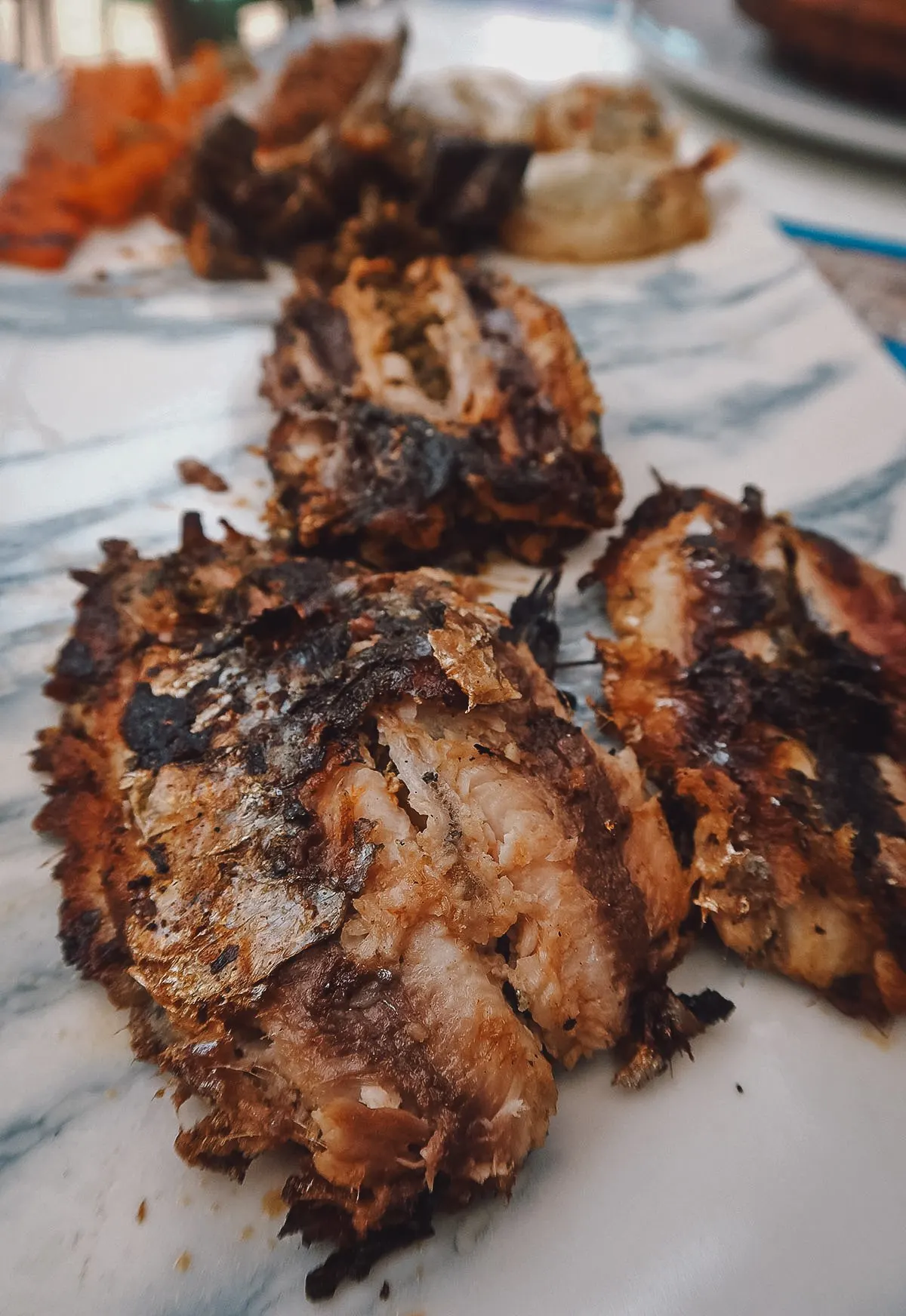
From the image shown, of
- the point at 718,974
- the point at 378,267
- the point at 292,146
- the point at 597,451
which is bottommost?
the point at 718,974

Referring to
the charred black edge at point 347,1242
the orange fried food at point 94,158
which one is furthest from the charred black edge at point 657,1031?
the orange fried food at point 94,158

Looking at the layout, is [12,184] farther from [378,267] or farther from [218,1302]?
[218,1302]

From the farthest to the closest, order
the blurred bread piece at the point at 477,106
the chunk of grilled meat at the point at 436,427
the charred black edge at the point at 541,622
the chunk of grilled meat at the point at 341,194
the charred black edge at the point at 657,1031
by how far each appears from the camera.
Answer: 1. the blurred bread piece at the point at 477,106
2. the chunk of grilled meat at the point at 341,194
3. the chunk of grilled meat at the point at 436,427
4. the charred black edge at the point at 541,622
5. the charred black edge at the point at 657,1031

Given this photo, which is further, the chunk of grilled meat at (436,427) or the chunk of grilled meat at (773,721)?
the chunk of grilled meat at (436,427)

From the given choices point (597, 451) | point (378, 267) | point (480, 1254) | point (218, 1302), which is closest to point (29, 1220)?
point (218, 1302)

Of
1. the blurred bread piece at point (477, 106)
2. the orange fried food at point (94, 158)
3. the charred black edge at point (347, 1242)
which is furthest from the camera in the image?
the blurred bread piece at point (477, 106)

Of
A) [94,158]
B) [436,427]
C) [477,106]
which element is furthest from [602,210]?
[94,158]

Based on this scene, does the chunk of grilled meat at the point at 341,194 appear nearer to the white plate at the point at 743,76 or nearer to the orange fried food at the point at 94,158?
the orange fried food at the point at 94,158

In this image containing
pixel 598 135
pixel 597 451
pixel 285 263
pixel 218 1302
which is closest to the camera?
pixel 218 1302
